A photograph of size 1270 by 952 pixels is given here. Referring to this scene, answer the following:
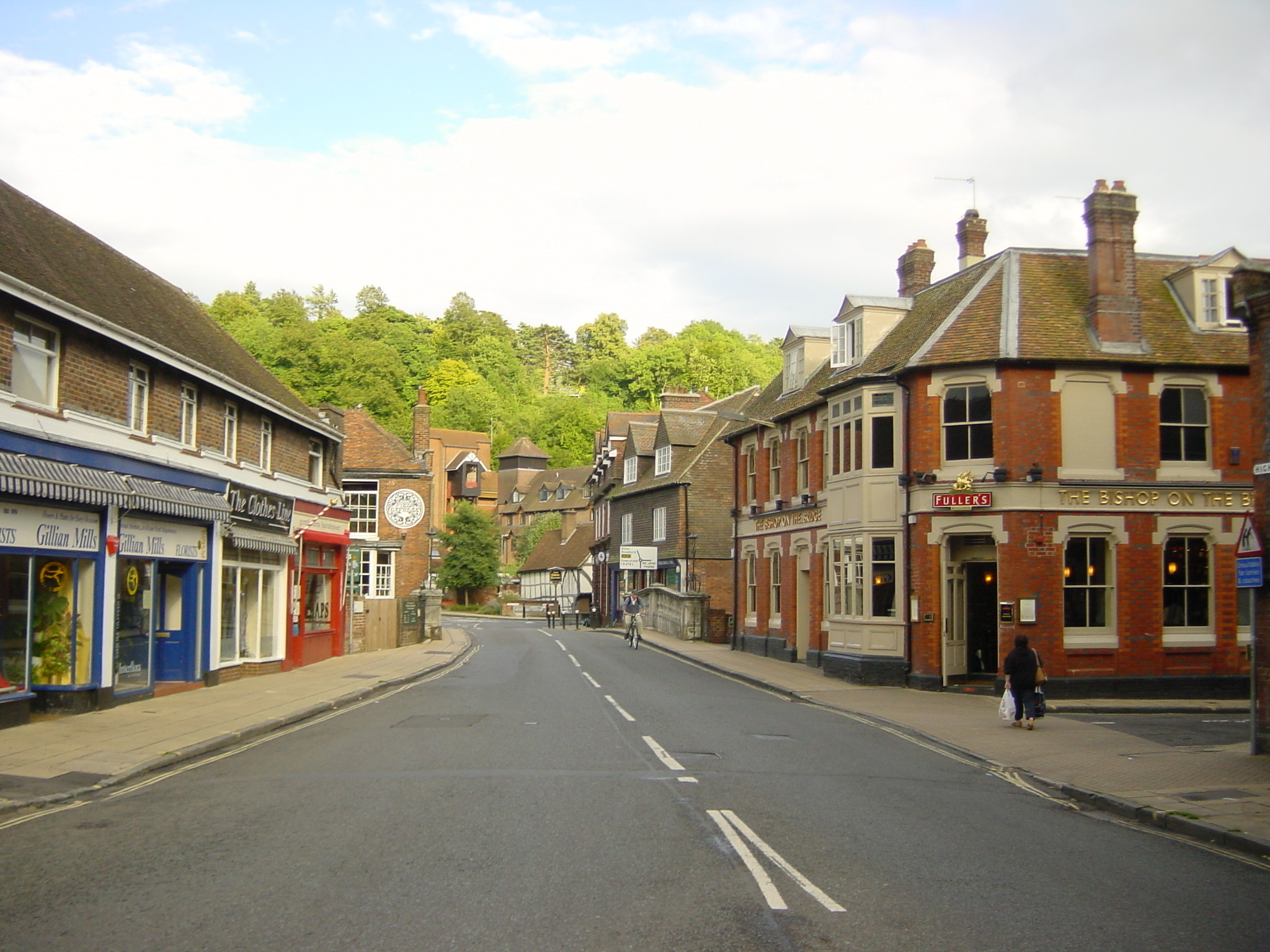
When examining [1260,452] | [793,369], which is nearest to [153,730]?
[1260,452]

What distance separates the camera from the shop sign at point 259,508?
22547mm

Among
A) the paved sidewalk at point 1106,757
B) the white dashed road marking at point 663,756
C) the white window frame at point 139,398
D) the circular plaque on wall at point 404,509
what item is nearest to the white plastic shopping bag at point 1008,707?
the paved sidewalk at point 1106,757

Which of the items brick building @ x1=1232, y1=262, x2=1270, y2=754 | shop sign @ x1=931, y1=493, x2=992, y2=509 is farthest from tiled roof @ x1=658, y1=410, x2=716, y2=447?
brick building @ x1=1232, y1=262, x2=1270, y2=754

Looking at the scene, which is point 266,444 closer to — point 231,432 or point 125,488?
point 231,432

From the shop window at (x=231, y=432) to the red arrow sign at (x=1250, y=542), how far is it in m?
18.5

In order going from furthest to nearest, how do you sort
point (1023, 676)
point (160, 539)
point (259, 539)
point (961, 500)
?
point (259, 539) → point (961, 500) → point (160, 539) → point (1023, 676)

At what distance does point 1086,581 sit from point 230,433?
1833cm

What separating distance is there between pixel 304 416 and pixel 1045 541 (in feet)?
57.7

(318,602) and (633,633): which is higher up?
(318,602)

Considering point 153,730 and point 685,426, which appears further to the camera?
point 685,426

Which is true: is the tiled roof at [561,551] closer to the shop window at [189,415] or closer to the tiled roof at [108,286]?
the tiled roof at [108,286]

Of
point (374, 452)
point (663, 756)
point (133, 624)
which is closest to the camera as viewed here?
point (663, 756)

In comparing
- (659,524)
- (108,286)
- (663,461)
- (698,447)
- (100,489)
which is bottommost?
(100,489)

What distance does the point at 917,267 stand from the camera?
3141 centimetres
